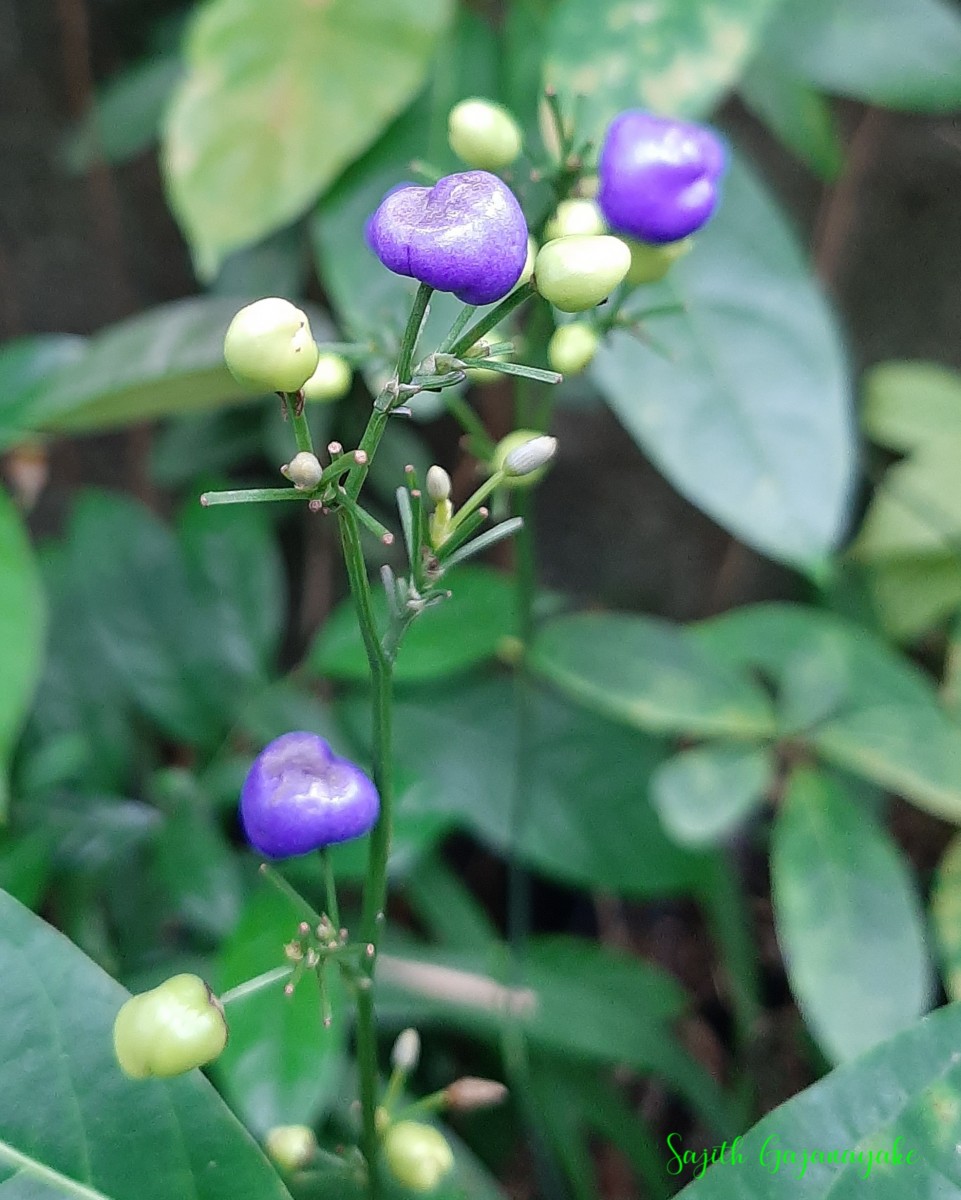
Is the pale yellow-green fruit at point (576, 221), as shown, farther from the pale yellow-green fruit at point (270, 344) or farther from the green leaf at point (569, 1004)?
the green leaf at point (569, 1004)

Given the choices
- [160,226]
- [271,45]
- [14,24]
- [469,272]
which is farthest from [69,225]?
[469,272]

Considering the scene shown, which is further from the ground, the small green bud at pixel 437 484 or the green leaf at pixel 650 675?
the small green bud at pixel 437 484

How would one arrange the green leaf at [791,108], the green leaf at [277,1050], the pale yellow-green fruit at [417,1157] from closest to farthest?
the pale yellow-green fruit at [417,1157] < the green leaf at [277,1050] < the green leaf at [791,108]

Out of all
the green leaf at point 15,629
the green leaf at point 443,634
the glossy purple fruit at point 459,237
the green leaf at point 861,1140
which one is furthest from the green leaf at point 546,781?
the glossy purple fruit at point 459,237

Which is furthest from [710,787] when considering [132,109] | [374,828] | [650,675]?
[132,109]

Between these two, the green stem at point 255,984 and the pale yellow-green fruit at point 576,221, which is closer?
the green stem at point 255,984

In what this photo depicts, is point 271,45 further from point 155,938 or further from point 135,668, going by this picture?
point 155,938

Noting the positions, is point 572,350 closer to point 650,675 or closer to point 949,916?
point 650,675
